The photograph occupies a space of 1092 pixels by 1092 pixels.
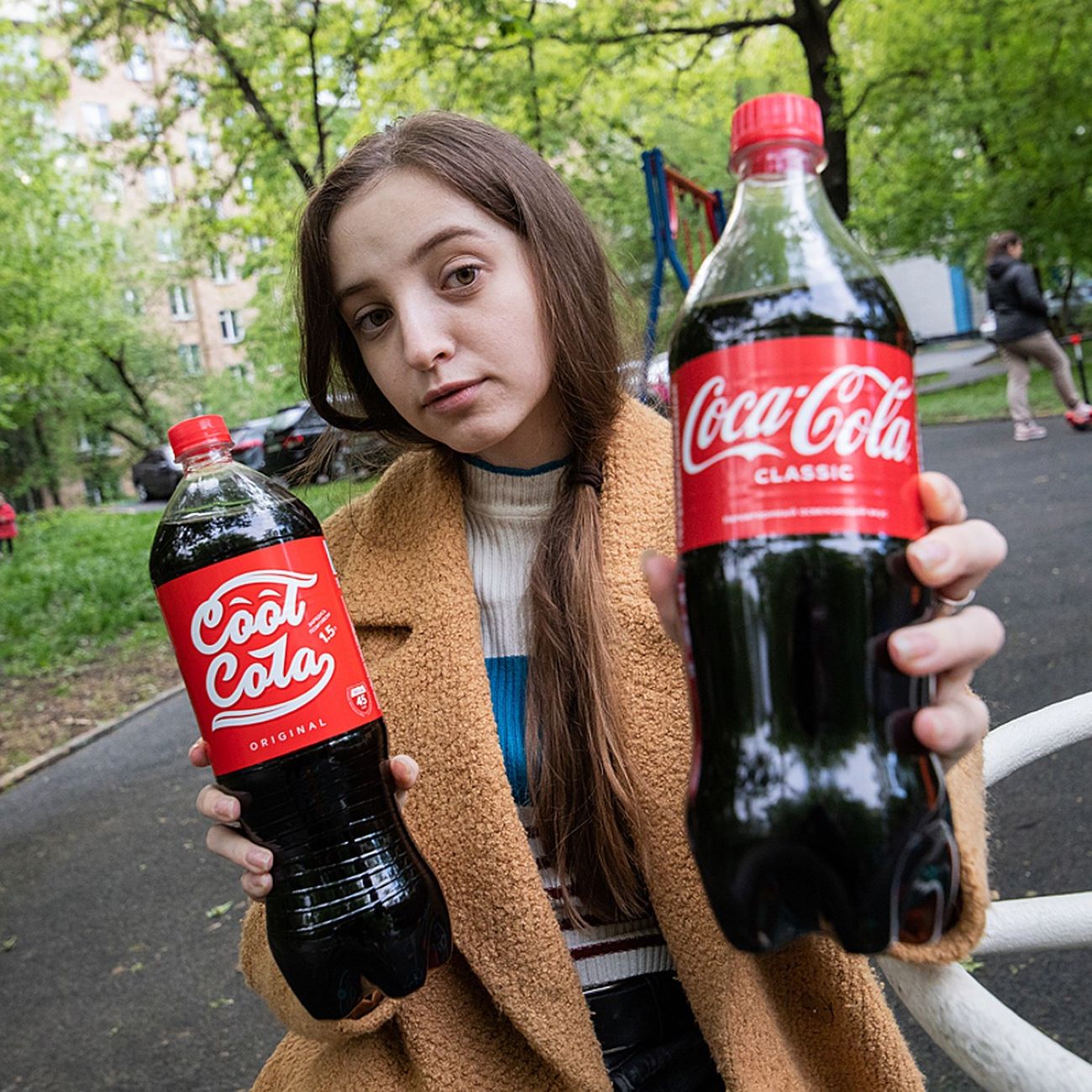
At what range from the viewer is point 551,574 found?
158cm

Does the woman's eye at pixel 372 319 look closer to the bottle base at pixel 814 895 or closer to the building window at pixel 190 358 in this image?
the bottle base at pixel 814 895

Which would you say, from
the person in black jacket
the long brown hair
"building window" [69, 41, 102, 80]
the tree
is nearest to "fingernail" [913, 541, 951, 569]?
the long brown hair

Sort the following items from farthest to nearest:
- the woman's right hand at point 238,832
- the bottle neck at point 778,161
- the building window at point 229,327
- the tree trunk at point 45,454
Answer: the building window at point 229,327 → the tree trunk at point 45,454 → the woman's right hand at point 238,832 → the bottle neck at point 778,161

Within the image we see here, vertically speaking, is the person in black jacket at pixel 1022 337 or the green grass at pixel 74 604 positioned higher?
the person in black jacket at pixel 1022 337

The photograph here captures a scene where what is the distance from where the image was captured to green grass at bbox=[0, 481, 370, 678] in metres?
8.66

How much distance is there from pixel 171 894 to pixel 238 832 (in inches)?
139

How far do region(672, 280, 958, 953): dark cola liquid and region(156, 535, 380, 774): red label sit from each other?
0.47m

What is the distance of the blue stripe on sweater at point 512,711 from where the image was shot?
1.55 m

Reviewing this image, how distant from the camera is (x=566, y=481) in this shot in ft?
5.49

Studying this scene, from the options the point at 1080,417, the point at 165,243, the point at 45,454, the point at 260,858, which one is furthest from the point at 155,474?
the point at 260,858

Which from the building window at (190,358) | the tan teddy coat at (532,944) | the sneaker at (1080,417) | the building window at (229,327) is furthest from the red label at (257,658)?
the building window at (229,327)

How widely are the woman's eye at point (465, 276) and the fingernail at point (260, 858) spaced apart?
32.2 inches

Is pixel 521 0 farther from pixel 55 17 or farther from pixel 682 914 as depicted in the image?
pixel 682 914

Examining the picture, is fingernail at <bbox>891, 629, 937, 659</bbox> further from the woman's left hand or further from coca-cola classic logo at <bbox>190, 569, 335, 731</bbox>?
coca-cola classic logo at <bbox>190, 569, 335, 731</bbox>
